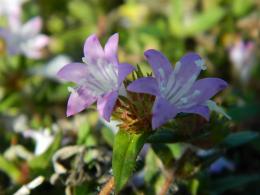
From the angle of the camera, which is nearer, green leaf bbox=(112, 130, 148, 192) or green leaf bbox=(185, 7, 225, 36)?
green leaf bbox=(112, 130, 148, 192)

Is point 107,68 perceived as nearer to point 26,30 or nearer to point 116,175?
point 116,175

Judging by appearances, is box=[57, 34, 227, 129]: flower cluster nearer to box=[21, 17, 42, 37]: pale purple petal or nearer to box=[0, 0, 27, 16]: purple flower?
box=[21, 17, 42, 37]: pale purple petal

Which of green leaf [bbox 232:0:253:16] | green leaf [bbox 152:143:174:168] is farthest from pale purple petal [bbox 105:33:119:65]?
green leaf [bbox 232:0:253:16]

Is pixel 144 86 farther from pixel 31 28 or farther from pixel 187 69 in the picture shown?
pixel 31 28

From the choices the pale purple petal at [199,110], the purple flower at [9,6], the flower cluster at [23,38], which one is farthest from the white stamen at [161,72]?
the purple flower at [9,6]

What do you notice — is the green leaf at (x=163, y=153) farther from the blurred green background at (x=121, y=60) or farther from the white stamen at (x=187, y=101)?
the white stamen at (x=187, y=101)

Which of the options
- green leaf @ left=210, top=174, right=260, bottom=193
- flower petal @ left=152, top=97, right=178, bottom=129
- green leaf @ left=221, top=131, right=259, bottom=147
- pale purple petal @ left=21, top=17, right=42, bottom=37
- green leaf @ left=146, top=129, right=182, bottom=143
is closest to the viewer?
flower petal @ left=152, top=97, right=178, bottom=129
